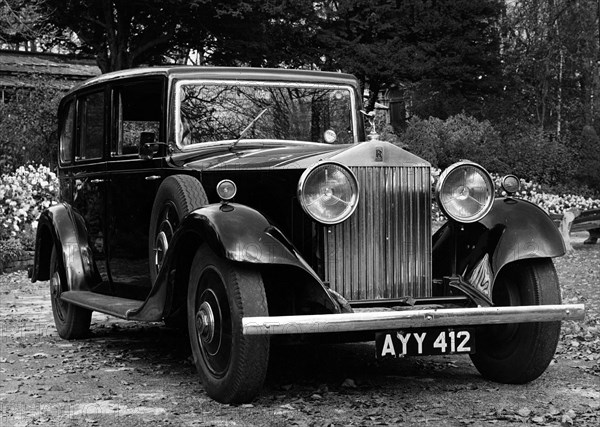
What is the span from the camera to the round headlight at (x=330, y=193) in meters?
5.15

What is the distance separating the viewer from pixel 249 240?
16.3ft

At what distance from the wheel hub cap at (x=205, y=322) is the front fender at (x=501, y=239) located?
147 cm

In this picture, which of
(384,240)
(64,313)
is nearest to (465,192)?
(384,240)

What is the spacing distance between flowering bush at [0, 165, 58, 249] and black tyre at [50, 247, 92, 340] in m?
7.05

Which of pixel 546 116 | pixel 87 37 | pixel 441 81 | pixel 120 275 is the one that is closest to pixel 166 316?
pixel 120 275

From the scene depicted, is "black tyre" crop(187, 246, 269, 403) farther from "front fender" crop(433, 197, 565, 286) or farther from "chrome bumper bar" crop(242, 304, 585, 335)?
"front fender" crop(433, 197, 565, 286)

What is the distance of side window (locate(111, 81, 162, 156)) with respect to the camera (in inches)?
259

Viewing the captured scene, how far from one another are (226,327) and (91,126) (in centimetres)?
298

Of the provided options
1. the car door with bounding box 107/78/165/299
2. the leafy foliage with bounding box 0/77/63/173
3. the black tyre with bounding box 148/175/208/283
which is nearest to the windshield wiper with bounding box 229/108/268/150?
the car door with bounding box 107/78/165/299

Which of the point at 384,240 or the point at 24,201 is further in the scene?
the point at 24,201

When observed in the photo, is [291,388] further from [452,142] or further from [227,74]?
[452,142]

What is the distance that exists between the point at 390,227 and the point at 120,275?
7.84ft

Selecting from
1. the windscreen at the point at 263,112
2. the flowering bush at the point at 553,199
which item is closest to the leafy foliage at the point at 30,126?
the flowering bush at the point at 553,199

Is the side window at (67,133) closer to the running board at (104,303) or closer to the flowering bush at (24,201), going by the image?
the running board at (104,303)
